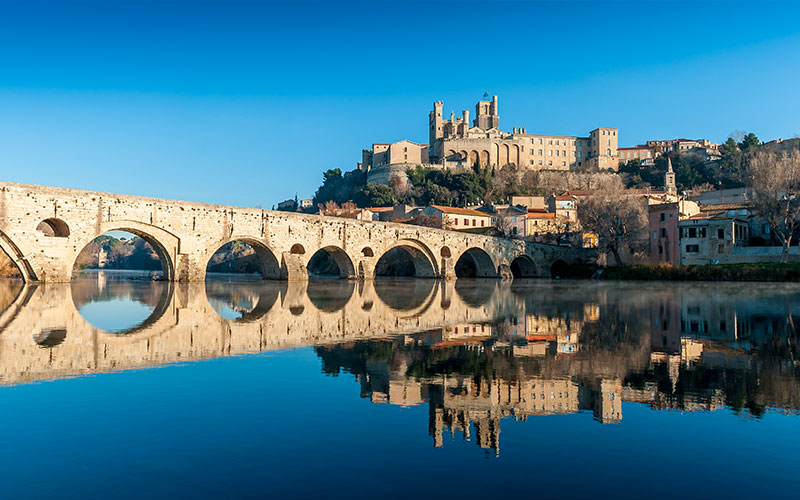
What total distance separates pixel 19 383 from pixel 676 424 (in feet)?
28.1

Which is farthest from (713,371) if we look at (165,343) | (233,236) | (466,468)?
(233,236)

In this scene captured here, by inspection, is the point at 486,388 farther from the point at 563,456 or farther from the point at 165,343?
the point at 165,343

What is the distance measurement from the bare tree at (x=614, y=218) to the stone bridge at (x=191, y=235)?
1173 centimetres

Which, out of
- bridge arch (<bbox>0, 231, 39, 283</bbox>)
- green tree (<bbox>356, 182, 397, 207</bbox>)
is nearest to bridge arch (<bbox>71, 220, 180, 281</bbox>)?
bridge arch (<bbox>0, 231, 39, 283</bbox>)

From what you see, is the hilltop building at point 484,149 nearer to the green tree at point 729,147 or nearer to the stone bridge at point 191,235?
the green tree at point 729,147

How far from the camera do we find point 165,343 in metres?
12.4

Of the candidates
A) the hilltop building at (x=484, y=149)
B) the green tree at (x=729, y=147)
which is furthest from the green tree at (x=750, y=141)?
the hilltop building at (x=484, y=149)

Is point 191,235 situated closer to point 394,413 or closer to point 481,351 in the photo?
point 481,351

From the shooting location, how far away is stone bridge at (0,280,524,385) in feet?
33.9

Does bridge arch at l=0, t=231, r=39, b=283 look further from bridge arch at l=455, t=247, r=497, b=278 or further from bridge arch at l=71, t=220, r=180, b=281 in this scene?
bridge arch at l=455, t=247, r=497, b=278

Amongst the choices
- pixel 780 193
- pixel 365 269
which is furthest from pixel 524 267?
pixel 365 269

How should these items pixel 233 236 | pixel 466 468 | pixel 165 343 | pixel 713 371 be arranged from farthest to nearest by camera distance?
1. pixel 233 236
2. pixel 165 343
3. pixel 713 371
4. pixel 466 468

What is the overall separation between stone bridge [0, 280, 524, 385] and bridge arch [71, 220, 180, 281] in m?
7.99

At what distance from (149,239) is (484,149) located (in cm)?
9455
